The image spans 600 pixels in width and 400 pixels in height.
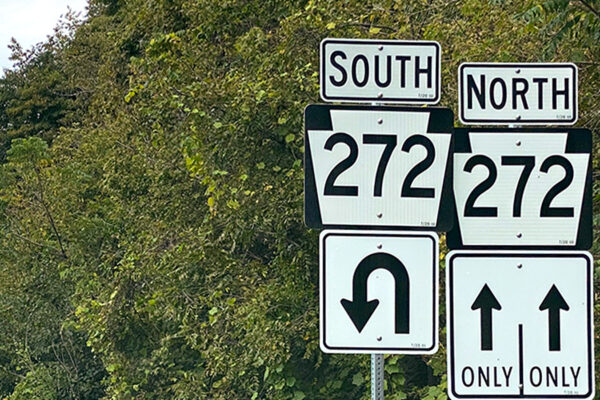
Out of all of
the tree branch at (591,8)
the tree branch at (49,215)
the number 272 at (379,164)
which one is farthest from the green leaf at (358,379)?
the tree branch at (49,215)

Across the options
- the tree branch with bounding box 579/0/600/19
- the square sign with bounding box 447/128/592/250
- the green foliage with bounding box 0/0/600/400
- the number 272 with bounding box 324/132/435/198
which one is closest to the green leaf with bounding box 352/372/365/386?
the green foliage with bounding box 0/0/600/400

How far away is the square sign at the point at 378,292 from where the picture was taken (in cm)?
311

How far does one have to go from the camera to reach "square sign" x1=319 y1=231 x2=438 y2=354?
3.11 meters

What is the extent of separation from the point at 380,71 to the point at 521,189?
65cm

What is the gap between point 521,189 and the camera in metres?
Answer: 3.25

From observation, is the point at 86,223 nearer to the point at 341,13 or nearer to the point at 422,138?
the point at 341,13

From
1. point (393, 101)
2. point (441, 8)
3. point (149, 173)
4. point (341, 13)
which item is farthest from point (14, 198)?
point (393, 101)

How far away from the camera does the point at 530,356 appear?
3105 mm

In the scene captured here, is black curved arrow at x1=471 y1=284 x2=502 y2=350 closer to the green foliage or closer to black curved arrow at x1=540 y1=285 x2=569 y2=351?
black curved arrow at x1=540 y1=285 x2=569 y2=351

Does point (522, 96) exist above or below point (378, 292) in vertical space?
above

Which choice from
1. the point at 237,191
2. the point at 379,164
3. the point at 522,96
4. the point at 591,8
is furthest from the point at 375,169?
the point at 237,191

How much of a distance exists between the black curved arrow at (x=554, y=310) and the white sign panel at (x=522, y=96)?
64 centimetres

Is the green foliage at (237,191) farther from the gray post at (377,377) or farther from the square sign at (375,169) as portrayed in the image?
the gray post at (377,377)

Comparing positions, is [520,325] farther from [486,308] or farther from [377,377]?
[377,377]
